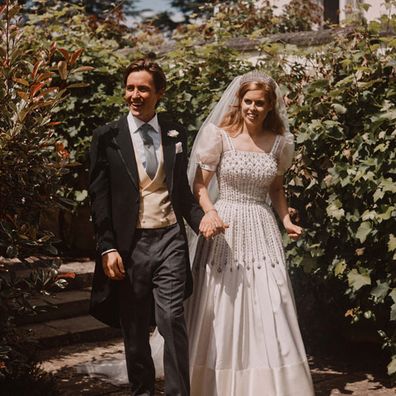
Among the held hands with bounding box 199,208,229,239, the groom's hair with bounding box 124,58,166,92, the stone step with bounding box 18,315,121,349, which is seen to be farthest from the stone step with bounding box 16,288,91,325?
the groom's hair with bounding box 124,58,166,92

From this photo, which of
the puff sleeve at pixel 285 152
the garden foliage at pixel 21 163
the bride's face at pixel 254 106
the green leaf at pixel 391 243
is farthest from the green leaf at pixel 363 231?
the garden foliage at pixel 21 163

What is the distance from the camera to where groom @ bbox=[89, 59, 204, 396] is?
3941 millimetres

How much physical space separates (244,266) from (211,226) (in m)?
0.48

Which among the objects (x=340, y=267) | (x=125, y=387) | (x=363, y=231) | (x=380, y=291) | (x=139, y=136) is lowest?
(x=125, y=387)

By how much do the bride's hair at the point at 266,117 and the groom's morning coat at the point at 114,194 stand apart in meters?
0.59

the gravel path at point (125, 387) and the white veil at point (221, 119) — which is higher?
the white veil at point (221, 119)

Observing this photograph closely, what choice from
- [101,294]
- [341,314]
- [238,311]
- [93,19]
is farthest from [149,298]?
[93,19]

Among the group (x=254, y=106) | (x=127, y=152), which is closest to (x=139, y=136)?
(x=127, y=152)

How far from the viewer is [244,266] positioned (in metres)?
4.40

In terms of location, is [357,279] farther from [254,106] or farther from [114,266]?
[114,266]

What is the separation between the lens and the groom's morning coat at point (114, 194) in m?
3.95

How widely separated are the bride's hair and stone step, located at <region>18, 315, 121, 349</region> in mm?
2237

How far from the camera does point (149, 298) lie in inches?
159

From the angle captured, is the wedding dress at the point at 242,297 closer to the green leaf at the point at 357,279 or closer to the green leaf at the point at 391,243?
the green leaf at the point at 357,279
